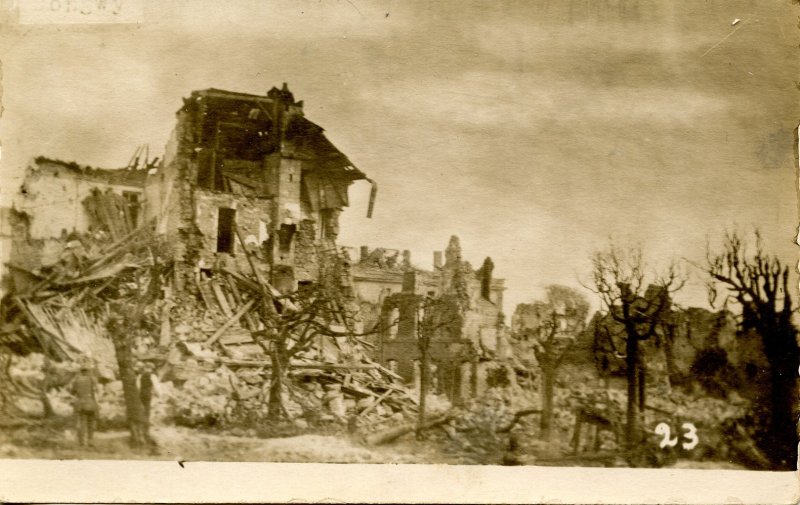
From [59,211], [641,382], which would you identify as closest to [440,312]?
[641,382]

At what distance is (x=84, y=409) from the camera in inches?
249

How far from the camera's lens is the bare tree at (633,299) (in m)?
6.92

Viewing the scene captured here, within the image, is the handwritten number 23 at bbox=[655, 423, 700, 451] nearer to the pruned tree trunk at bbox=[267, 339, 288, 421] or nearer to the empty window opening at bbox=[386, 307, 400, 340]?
the empty window opening at bbox=[386, 307, 400, 340]

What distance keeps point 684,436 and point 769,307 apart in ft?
4.55

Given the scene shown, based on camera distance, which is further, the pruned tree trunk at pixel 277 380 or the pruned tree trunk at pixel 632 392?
the pruned tree trunk at pixel 632 392

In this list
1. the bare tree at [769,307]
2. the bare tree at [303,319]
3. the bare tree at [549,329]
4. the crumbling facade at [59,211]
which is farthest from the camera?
the bare tree at [769,307]

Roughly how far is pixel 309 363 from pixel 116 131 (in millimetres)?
2478

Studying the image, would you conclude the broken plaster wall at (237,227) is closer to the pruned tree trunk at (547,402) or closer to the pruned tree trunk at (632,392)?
the pruned tree trunk at (547,402)

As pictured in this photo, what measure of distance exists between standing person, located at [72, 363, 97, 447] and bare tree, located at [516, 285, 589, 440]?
3563 mm

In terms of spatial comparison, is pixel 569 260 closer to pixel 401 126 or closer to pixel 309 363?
pixel 401 126

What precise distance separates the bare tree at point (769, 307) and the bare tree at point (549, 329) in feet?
4.43

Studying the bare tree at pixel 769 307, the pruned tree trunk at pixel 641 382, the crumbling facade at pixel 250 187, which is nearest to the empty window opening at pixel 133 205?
the crumbling facade at pixel 250 187

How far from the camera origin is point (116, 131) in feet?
21.4

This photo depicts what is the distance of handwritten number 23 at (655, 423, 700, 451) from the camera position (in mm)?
6930
